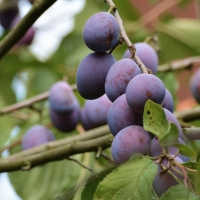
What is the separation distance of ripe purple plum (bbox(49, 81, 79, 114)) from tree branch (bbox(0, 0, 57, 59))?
18cm

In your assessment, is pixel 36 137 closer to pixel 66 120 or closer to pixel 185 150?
pixel 66 120

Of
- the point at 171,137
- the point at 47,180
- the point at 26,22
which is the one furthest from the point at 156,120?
the point at 47,180

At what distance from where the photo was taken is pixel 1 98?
111cm

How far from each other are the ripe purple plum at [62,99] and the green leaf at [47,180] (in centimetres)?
9

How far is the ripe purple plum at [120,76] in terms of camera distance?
46cm

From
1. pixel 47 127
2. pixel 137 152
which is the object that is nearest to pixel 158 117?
pixel 137 152

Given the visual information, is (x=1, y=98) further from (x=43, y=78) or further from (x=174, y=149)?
(x=174, y=149)

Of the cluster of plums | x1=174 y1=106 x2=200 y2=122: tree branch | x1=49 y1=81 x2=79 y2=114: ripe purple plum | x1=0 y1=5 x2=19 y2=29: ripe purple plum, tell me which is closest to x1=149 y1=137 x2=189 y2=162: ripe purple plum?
the cluster of plums

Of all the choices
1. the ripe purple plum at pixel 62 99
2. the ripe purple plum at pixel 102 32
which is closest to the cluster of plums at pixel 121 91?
the ripe purple plum at pixel 102 32

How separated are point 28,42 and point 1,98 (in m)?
0.14

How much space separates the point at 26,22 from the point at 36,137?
267 millimetres

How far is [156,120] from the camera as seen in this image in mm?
397

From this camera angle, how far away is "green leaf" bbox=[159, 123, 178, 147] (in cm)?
39

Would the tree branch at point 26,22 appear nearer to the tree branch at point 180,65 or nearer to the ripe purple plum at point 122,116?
the ripe purple plum at point 122,116
